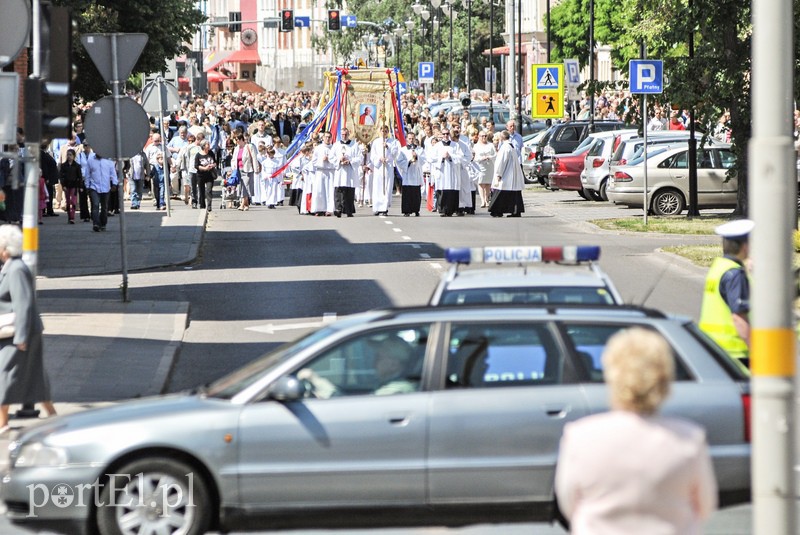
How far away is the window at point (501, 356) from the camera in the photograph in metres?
7.95

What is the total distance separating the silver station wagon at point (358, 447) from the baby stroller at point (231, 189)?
29.7 m

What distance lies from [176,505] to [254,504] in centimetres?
39

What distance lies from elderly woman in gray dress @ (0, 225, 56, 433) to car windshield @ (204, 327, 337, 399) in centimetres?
333

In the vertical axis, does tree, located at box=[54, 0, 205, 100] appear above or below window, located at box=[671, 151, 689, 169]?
above

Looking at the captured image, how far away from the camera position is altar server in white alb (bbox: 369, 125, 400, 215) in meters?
34.2

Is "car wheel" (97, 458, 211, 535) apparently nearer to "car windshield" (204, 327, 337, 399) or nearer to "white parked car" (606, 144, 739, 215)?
"car windshield" (204, 327, 337, 399)

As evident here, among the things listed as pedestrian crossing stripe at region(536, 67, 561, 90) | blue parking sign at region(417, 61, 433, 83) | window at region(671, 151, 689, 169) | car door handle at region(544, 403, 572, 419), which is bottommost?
car door handle at region(544, 403, 572, 419)

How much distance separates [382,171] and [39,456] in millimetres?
26849

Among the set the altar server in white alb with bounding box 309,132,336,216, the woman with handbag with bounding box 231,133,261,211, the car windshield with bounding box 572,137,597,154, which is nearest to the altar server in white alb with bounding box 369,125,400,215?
the altar server in white alb with bounding box 309,132,336,216

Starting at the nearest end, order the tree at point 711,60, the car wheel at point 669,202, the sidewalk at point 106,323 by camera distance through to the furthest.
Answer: the sidewalk at point 106,323, the tree at point 711,60, the car wheel at point 669,202

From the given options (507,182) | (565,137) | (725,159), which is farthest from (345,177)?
(565,137)

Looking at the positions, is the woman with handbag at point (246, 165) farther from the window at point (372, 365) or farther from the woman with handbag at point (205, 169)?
the window at point (372, 365)

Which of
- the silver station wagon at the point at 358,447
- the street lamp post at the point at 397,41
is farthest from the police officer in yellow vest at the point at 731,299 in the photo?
the street lamp post at the point at 397,41

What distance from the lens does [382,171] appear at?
34.6 metres
